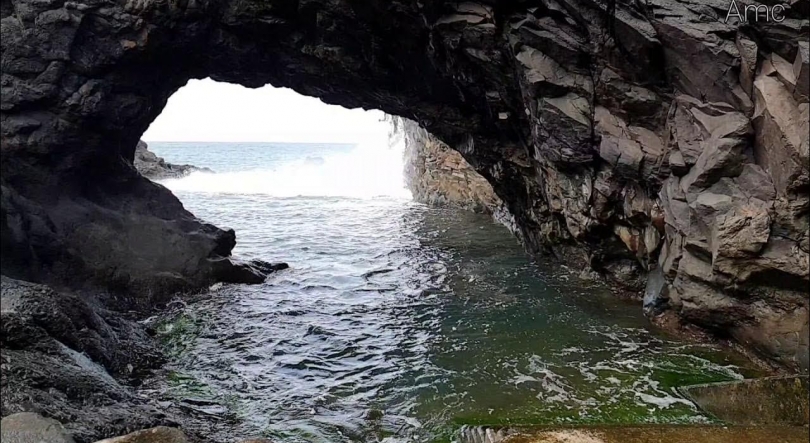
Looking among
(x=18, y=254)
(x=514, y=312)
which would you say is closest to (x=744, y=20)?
(x=514, y=312)

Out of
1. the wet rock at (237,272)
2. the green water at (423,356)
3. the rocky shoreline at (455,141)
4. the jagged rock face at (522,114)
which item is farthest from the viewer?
the wet rock at (237,272)

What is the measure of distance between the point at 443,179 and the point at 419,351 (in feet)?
63.9

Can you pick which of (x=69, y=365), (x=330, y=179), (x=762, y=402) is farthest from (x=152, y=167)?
(x=762, y=402)

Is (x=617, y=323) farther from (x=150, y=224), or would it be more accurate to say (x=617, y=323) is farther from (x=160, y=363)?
(x=150, y=224)

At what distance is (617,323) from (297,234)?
13015mm

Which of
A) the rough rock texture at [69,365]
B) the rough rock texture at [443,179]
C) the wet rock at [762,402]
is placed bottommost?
the rough rock texture at [69,365]

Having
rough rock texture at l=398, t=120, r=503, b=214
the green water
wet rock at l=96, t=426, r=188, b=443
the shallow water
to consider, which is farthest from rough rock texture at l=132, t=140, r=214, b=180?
wet rock at l=96, t=426, r=188, b=443

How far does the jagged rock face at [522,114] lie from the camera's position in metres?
7.31

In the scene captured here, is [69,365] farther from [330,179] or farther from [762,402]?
[330,179]

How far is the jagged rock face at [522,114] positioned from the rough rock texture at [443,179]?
996 centimetres

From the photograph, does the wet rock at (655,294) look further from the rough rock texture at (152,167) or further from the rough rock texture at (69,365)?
the rough rock texture at (152,167)

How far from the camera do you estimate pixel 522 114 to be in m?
12.1

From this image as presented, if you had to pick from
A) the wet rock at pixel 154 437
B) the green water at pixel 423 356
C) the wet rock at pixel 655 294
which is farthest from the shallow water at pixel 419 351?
the wet rock at pixel 154 437

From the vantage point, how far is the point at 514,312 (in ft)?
34.5
